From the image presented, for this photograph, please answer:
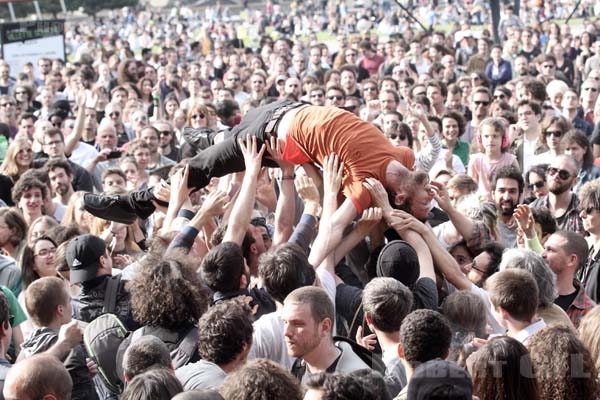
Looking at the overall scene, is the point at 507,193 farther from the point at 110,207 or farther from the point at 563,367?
the point at 563,367

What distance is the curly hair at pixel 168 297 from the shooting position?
4254 millimetres

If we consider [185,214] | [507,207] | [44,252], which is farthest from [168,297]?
[507,207]

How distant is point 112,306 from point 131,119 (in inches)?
264

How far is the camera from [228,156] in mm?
6094

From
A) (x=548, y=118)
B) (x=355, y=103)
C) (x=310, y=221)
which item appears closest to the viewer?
(x=310, y=221)

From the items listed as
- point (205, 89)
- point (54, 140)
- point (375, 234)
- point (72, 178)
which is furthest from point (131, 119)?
point (375, 234)

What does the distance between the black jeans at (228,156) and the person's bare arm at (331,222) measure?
65cm

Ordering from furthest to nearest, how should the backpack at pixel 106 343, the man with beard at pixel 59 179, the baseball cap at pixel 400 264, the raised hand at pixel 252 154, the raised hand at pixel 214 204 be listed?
the man with beard at pixel 59 179, the raised hand at pixel 252 154, the raised hand at pixel 214 204, the baseball cap at pixel 400 264, the backpack at pixel 106 343

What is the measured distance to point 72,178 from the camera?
8.56m

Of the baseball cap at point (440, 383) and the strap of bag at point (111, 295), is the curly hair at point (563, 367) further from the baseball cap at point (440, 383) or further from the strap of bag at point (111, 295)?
the strap of bag at point (111, 295)

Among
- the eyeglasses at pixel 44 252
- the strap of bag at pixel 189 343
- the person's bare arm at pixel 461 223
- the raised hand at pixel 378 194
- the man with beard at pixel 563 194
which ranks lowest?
the man with beard at pixel 563 194

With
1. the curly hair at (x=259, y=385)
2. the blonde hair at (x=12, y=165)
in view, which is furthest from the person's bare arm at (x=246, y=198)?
the blonde hair at (x=12, y=165)

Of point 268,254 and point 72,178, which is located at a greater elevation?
point 268,254

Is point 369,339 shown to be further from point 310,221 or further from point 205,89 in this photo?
point 205,89
